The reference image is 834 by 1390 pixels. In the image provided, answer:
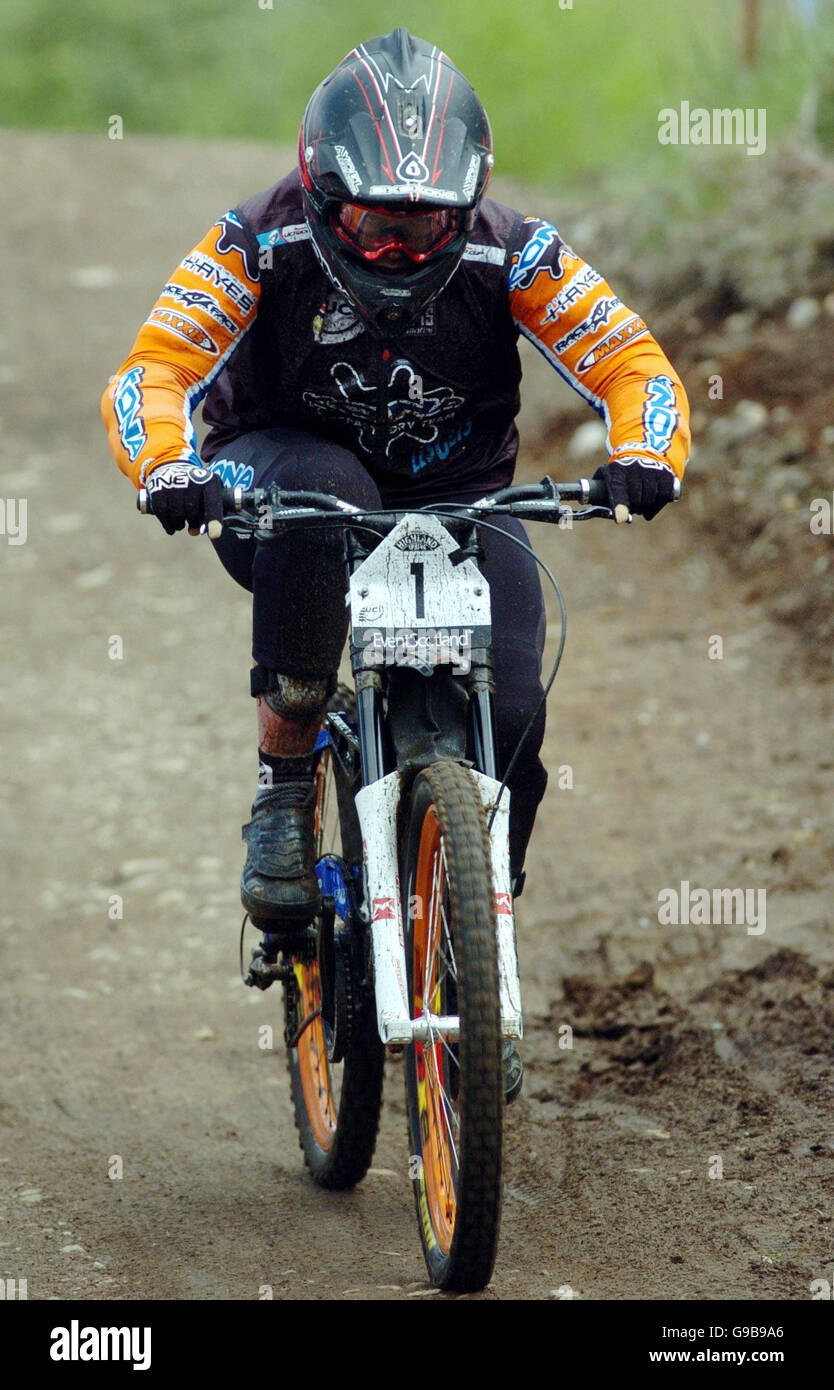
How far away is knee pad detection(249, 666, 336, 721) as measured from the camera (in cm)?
374

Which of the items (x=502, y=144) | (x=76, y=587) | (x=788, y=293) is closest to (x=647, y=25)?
(x=502, y=144)

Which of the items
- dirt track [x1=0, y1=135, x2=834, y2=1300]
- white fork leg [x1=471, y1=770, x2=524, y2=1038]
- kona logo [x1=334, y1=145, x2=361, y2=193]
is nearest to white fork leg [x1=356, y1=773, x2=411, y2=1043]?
white fork leg [x1=471, y1=770, x2=524, y2=1038]

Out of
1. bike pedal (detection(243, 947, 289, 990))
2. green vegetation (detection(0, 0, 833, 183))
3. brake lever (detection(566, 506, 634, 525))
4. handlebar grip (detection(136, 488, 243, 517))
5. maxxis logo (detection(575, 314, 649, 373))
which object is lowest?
bike pedal (detection(243, 947, 289, 990))

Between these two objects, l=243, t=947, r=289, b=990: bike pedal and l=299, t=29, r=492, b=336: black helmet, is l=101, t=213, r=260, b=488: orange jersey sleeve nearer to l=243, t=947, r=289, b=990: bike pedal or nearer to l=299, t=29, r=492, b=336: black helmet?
l=299, t=29, r=492, b=336: black helmet

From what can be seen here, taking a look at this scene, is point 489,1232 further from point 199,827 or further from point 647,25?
point 647,25

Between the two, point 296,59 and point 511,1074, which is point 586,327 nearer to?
point 511,1074

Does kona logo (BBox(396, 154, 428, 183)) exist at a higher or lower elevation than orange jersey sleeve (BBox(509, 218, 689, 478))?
higher

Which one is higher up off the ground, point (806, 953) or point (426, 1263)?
point (806, 953)

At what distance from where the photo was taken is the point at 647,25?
84.2ft

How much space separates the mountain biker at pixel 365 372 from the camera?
10.8 feet

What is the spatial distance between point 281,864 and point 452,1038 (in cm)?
83

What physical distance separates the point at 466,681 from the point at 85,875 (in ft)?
11.2

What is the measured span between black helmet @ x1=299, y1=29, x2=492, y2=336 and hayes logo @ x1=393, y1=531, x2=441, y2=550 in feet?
1.56
